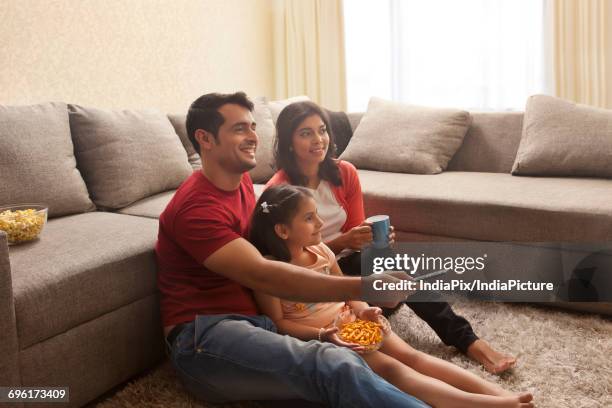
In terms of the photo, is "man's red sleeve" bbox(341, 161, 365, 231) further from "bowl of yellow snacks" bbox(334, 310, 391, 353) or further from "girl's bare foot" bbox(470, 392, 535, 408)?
"girl's bare foot" bbox(470, 392, 535, 408)

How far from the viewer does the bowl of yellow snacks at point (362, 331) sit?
1464mm

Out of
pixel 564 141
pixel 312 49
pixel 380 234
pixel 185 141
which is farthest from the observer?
pixel 312 49

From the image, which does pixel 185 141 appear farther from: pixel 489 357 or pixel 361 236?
pixel 489 357

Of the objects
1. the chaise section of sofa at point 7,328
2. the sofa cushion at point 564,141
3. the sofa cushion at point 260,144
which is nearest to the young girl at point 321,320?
the chaise section of sofa at point 7,328

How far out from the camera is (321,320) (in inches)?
61.7

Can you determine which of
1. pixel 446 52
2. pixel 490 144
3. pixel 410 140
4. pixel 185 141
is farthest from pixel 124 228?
pixel 446 52

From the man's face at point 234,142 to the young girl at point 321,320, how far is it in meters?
0.11

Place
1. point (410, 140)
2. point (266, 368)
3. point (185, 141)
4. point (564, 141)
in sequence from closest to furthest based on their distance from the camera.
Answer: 1. point (266, 368)
2. point (564, 141)
3. point (185, 141)
4. point (410, 140)

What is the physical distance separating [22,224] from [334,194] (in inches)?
38.2

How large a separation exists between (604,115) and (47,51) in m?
2.50

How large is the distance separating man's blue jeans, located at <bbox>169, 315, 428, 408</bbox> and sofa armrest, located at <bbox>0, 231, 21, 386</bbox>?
1.21 feet

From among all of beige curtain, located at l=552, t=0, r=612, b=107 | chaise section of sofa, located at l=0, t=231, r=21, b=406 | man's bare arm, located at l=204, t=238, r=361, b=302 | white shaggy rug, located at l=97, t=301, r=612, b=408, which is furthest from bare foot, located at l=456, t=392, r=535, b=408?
beige curtain, located at l=552, t=0, r=612, b=107

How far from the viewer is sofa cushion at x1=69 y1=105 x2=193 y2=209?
2.31m

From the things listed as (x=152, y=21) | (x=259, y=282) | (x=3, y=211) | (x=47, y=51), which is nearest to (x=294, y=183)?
(x=259, y=282)
